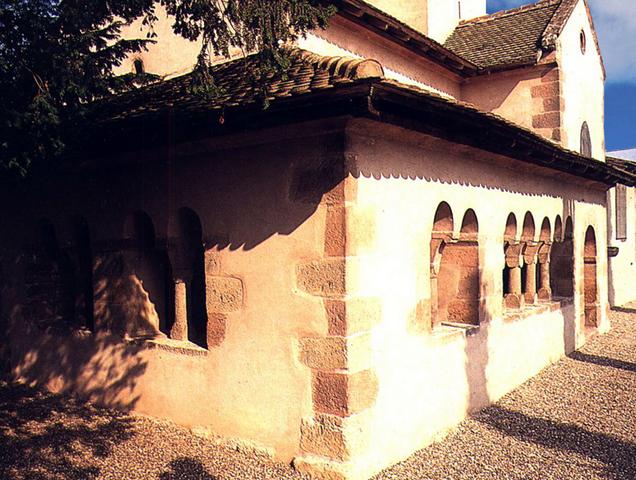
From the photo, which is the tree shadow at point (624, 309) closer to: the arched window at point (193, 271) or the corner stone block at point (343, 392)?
the arched window at point (193, 271)

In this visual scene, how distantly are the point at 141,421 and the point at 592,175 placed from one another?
7.12 meters

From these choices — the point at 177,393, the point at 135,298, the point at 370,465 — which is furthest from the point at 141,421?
the point at 370,465

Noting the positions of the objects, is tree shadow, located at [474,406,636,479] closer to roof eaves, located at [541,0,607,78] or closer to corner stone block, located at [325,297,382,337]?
corner stone block, located at [325,297,382,337]

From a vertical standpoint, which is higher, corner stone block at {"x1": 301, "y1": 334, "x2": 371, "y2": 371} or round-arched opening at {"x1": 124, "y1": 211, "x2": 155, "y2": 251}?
round-arched opening at {"x1": 124, "y1": 211, "x2": 155, "y2": 251}

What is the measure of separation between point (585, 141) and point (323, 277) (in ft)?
27.6

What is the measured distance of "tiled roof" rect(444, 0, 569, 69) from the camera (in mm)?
9648

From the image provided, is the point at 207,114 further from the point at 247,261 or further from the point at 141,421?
the point at 141,421

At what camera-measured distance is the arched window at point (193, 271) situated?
5457mm

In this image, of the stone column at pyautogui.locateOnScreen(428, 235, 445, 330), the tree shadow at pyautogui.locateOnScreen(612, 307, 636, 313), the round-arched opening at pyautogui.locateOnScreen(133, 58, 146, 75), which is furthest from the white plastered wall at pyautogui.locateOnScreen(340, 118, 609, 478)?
the tree shadow at pyautogui.locateOnScreen(612, 307, 636, 313)

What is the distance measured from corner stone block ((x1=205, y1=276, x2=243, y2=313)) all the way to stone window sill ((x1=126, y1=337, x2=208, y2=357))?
0.42 meters

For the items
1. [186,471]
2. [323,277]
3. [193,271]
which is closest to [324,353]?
[323,277]

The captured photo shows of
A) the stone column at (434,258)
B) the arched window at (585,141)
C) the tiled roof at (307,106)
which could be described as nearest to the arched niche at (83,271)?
the tiled roof at (307,106)

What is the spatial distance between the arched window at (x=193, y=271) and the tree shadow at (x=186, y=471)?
104 centimetres

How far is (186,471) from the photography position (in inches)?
174
